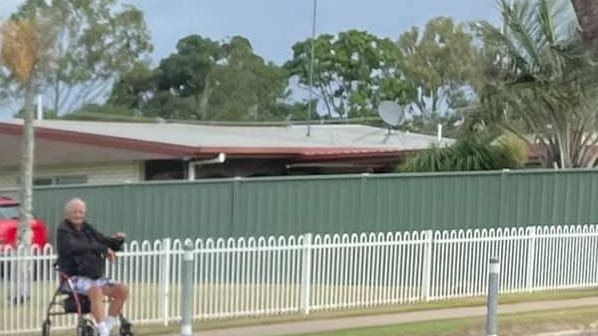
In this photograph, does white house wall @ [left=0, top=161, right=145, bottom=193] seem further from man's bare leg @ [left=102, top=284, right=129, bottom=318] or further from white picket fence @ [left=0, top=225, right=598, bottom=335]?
man's bare leg @ [left=102, top=284, right=129, bottom=318]

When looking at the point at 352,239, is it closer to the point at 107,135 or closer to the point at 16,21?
the point at 16,21

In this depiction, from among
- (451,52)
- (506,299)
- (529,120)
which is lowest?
(506,299)

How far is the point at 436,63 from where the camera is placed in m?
54.5

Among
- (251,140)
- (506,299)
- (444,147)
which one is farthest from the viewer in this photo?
(251,140)

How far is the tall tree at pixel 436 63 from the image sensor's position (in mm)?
53938

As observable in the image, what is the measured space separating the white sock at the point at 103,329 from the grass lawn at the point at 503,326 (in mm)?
2591

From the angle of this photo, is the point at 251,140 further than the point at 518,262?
Yes

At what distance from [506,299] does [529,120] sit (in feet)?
18.6

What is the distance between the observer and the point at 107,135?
2192cm

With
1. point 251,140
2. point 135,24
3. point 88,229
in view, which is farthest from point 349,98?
point 88,229

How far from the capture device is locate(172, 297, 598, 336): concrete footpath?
40.9 feet

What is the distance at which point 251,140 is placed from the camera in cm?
2361

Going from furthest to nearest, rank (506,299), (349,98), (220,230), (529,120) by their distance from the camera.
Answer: (349,98)
(529,120)
(220,230)
(506,299)

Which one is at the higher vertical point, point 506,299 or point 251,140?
point 251,140
